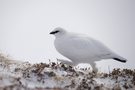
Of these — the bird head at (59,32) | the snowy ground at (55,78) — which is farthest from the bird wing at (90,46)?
the snowy ground at (55,78)

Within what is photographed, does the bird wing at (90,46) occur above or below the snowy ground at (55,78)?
above

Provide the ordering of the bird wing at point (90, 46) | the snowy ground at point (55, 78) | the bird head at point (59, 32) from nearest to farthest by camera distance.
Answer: the snowy ground at point (55, 78), the bird wing at point (90, 46), the bird head at point (59, 32)

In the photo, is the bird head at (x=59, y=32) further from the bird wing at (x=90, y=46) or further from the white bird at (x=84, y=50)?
the bird wing at (x=90, y=46)

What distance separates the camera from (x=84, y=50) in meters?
18.1

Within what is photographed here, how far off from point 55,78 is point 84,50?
338cm

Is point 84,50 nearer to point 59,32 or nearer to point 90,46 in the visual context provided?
point 90,46

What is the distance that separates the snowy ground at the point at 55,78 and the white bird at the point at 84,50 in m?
1.03

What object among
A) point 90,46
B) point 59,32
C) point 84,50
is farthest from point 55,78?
point 59,32

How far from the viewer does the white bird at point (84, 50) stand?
18188 millimetres

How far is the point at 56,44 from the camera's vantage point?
1889 cm

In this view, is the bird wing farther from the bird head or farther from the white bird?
the bird head

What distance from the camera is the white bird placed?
1819cm

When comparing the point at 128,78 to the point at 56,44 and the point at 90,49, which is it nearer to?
the point at 90,49

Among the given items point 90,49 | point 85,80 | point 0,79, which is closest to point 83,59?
point 90,49
